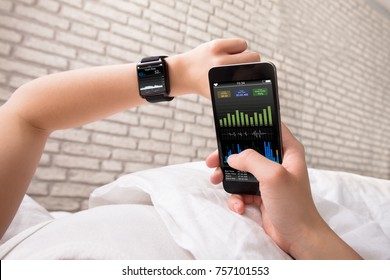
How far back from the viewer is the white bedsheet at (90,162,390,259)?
0.53 m

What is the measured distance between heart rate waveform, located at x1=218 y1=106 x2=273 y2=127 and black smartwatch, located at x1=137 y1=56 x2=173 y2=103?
0.17m

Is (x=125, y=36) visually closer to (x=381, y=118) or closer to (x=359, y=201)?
(x=359, y=201)

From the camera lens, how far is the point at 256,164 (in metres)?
0.55

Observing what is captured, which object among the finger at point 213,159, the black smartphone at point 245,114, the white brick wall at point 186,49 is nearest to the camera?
the black smartphone at point 245,114

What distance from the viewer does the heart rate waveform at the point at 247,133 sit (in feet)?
2.09

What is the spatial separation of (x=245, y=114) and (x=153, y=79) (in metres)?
0.23

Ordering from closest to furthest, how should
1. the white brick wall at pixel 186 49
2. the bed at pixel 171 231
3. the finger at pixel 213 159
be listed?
the bed at pixel 171 231
the finger at pixel 213 159
the white brick wall at pixel 186 49

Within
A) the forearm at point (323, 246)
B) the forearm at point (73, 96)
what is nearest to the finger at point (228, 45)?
the forearm at point (73, 96)

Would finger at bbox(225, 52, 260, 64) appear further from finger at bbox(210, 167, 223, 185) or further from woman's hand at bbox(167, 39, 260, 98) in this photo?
finger at bbox(210, 167, 223, 185)

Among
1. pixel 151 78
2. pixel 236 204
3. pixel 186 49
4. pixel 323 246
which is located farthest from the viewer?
pixel 186 49

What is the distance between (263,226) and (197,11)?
7.66ft

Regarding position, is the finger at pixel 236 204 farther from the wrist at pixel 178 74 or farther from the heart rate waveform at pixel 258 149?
the wrist at pixel 178 74

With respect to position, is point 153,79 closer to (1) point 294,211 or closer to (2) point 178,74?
(2) point 178,74

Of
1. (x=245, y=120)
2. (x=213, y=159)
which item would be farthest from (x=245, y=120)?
(x=213, y=159)
